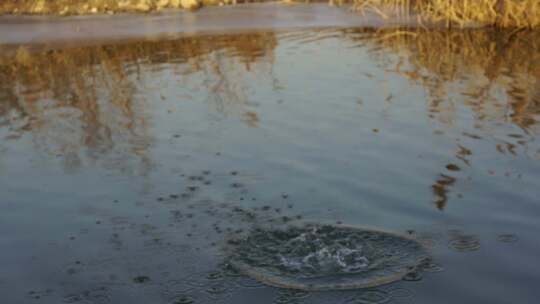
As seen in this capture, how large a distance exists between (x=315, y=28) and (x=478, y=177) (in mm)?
14776

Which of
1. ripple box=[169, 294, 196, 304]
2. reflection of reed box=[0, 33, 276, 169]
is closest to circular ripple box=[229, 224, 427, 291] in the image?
ripple box=[169, 294, 196, 304]

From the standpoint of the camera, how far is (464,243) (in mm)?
7430

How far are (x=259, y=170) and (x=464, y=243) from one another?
3.25m

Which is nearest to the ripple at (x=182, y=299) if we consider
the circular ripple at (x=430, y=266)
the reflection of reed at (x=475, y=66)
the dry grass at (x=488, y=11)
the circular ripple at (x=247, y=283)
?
the circular ripple at (x=247, y=283)

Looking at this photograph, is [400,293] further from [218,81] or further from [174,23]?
[174,23]

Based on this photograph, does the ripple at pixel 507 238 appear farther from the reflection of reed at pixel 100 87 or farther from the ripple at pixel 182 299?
the reflection of reed at pixel 100 87

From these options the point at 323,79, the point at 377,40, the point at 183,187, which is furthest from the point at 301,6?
the point at 183,187

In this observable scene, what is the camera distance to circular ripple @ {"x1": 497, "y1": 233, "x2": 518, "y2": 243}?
742cm

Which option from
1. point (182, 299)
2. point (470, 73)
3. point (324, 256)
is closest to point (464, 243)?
point (324, 256)

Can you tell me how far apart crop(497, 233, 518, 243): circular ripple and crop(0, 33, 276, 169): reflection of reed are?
5152mm

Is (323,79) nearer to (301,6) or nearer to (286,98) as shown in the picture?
(286,98)

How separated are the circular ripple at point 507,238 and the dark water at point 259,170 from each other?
20 mm

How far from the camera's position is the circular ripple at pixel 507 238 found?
7418mm

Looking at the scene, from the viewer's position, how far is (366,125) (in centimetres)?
1170
